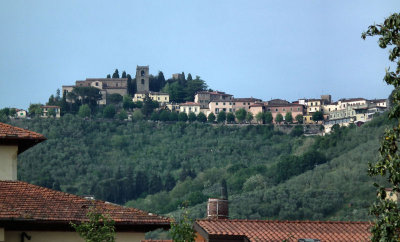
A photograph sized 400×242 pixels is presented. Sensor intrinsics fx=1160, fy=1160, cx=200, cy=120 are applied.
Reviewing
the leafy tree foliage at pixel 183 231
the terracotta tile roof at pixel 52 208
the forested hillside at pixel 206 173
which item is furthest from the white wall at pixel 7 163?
the forested hillside at pixel 206 173

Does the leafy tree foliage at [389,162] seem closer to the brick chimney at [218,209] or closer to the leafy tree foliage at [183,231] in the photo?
the leafy tree foliage at [183,231]

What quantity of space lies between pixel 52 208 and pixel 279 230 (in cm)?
793

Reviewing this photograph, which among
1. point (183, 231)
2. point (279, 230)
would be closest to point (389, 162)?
point (183, 231)

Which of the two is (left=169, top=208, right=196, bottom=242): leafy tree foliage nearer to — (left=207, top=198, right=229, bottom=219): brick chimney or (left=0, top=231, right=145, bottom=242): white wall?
(left=0, top=231, right=145, bottom=242): white wall

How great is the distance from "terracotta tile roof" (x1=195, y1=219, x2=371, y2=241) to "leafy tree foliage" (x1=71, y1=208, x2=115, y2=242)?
6604 millimetres

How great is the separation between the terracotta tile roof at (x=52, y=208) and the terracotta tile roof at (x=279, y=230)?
233 inches

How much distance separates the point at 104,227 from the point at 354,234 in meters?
8.90

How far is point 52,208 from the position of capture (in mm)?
16391

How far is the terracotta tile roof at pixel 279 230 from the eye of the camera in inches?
898

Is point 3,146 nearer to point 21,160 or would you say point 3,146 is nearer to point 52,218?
point 52,218

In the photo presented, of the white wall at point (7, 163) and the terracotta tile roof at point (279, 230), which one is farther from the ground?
the white wall at point (7, 163)

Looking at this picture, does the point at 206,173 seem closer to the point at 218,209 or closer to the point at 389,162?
the point at 218,209

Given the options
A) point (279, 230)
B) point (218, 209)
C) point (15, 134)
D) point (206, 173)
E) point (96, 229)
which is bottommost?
point (206, 173)

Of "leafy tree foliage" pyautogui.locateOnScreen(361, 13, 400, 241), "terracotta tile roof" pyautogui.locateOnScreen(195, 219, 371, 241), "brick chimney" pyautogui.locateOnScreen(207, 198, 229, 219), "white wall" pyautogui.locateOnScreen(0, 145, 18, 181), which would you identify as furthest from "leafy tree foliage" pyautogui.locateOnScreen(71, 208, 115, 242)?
"brick chimney" pyautogui.locateOnScreen(207, 198, 229, 219)
